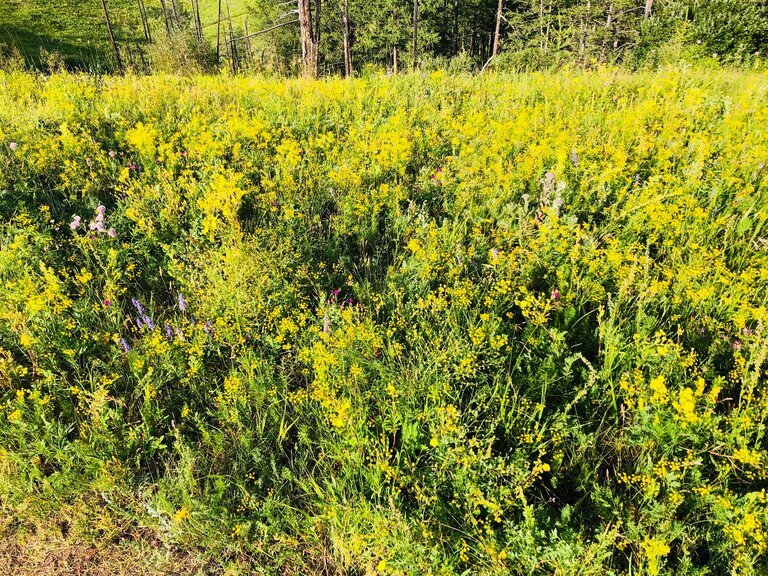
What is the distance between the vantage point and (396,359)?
2338mm

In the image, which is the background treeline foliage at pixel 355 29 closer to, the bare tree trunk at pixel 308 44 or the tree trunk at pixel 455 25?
the tree trunk at pixel 455 25

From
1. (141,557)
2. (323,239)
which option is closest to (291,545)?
(141,557)

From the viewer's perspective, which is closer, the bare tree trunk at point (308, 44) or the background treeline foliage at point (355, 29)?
the bare tree trunk at point (308, 44)

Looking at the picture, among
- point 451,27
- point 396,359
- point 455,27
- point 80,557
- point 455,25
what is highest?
point 451,27

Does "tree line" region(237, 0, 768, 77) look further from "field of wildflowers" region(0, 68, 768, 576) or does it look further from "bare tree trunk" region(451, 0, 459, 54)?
"field of wildflowers" region(0, 68, 768, 576)

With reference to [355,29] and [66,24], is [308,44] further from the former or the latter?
[66,24]

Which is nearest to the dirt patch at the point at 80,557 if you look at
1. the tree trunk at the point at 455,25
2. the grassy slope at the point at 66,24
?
the grassy slope at the point at 66,24

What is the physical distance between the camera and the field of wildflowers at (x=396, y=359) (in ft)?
5.60

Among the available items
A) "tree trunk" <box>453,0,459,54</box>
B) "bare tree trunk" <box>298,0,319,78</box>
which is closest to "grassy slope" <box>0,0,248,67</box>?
"tree trunk" <box>453,0,459,54</box>

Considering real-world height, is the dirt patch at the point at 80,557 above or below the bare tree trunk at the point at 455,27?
below

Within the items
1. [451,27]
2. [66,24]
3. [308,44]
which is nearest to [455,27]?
[451,27]

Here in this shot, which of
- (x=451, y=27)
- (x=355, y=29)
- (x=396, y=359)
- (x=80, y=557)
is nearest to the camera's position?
(x=80, y=557)

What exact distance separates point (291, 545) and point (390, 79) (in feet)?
23.9

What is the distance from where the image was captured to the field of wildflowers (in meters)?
1.71
